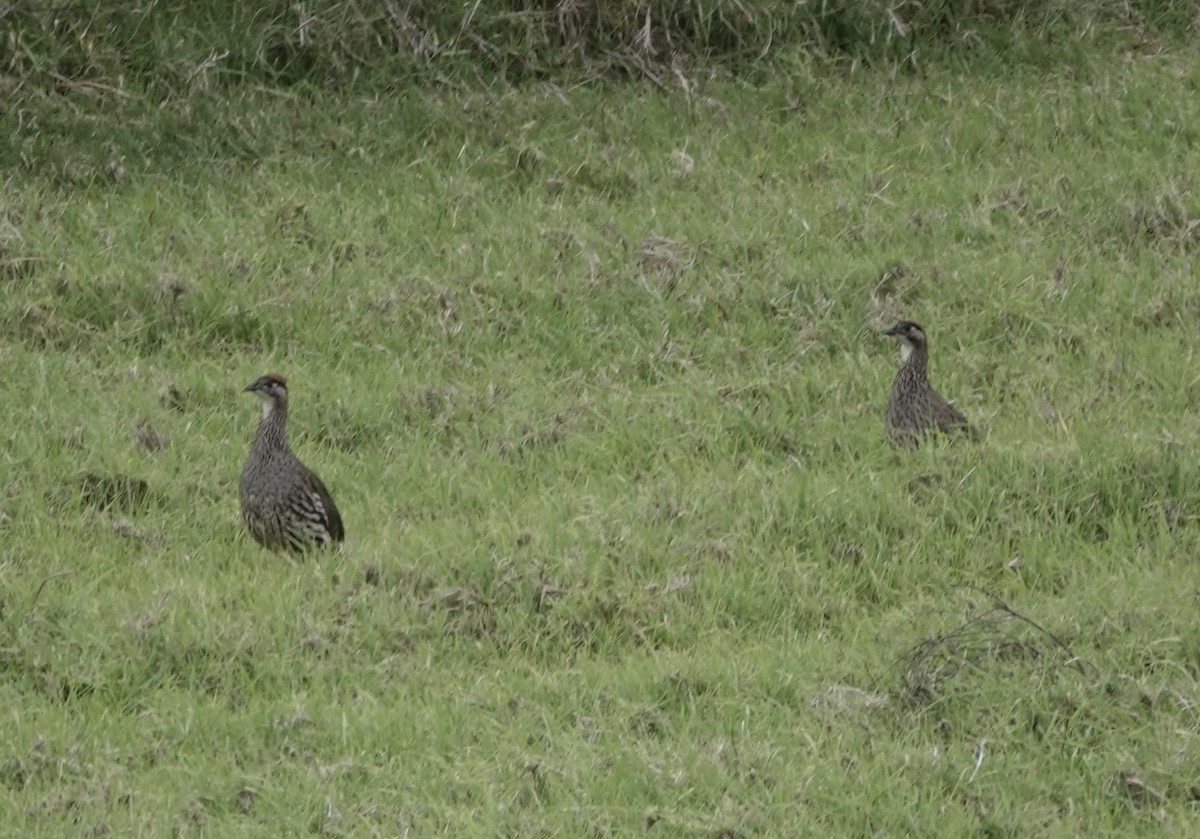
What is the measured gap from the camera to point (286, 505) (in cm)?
911

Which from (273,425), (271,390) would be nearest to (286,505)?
(273,425)

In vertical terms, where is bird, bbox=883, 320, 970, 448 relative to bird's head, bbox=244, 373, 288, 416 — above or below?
above

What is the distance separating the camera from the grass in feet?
23.8

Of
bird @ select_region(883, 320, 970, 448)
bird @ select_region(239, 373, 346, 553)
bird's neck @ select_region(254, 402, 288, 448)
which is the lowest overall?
bird @ select_region(239, 373, 346, 553)

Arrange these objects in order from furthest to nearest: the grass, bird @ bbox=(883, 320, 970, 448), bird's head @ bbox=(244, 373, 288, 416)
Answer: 1. bird @ bbox=(883, 320, 970, 448)
2. bird's head @ bbox=(244, 373, 288, 416)
3. the grass

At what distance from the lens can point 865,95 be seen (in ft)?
45.5

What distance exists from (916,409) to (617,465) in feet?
4.53

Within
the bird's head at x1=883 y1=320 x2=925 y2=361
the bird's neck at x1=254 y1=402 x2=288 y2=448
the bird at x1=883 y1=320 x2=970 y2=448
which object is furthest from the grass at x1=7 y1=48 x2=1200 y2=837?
the bird's neck at x1=254 y1=402 x2=288 y2=448

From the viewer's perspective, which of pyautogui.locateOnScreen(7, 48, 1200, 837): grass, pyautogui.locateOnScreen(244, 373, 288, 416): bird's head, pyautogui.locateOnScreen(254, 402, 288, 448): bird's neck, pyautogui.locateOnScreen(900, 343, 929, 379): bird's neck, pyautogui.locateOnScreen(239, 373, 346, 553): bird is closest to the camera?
pyautogui.locateOnScreen(7, 48, 1200, 837): grass

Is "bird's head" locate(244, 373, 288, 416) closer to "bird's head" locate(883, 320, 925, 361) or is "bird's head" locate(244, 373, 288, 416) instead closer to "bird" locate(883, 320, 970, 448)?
"bird" locate(883, 320, 970, 448)

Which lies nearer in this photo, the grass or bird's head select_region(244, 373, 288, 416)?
the grass

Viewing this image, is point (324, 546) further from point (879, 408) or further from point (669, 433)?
point (879, 408)

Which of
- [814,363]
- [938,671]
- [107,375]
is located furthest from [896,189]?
[938,671]

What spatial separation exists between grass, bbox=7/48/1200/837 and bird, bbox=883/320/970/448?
0.39 ft
